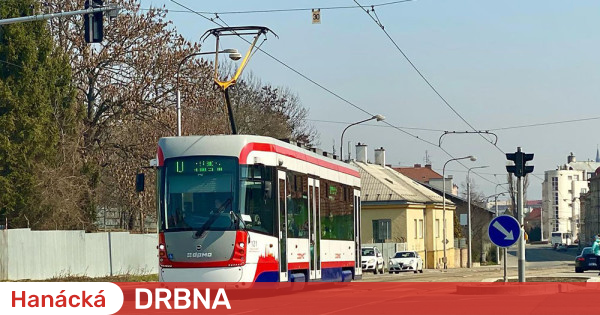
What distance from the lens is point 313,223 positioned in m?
25.6

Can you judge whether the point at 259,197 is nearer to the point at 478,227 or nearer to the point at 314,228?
the point at 314,228

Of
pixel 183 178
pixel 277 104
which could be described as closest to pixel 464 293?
pixel 183 178

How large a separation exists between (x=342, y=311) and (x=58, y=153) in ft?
84.6

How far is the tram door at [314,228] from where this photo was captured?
2542 centimetres

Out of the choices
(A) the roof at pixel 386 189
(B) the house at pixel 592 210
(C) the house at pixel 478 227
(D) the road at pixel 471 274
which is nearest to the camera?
(D) the road at pixel 471 274

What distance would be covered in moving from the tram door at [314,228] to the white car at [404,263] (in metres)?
37.6

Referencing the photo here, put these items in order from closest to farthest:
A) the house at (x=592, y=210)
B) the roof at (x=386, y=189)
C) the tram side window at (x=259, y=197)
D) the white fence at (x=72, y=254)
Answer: the tram side window at (x=259, y=197), the white fence at (x=72, y=254), the roof at (x=386, y=189), the house at (x=592, y=210)

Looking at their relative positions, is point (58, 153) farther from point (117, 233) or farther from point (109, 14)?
point (109, 14)

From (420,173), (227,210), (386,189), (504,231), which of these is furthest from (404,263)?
(420,173)

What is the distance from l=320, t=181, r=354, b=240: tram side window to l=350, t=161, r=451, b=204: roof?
53.6 metres

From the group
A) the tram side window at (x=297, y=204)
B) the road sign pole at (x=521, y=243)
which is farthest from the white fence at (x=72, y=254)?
the road sign pole at (x=521, y=243)

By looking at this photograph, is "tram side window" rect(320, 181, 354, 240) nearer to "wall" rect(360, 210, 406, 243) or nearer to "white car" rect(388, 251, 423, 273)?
"white car" rect(388, 251, 423, 273)

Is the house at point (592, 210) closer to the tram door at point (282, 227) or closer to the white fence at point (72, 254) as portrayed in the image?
the white fence at point (72, 254)

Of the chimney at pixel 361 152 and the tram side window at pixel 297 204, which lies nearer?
the tram side window at pixel 297 204
